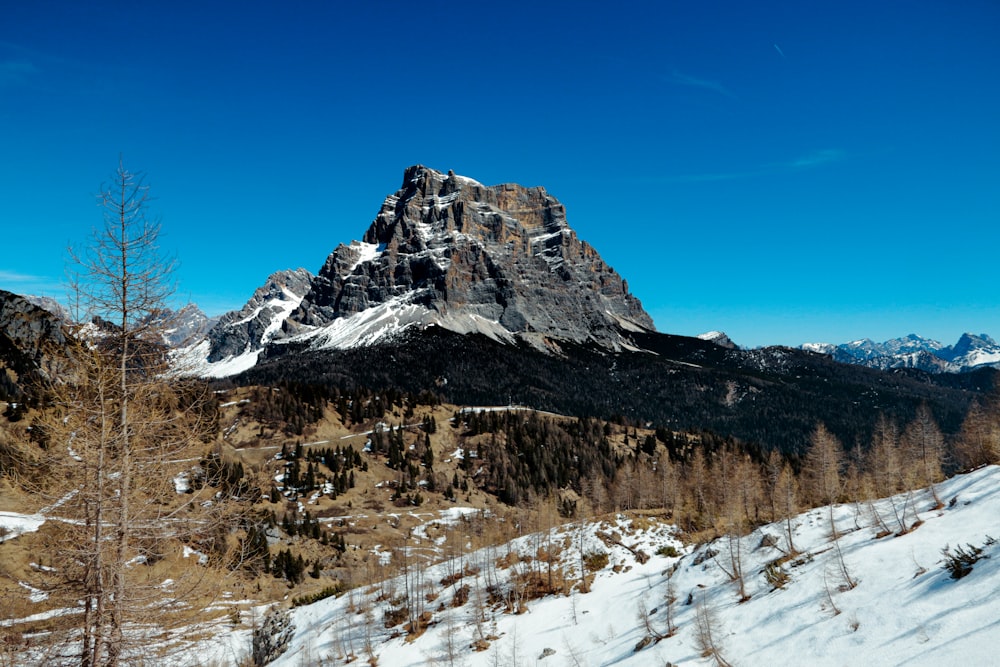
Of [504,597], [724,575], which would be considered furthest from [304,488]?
[724,575]

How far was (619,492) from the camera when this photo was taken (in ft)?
384

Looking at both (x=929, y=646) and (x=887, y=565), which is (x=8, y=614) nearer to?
(x=929, y=646)

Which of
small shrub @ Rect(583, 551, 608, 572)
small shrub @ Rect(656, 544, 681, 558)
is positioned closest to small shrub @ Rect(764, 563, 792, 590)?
small shrub @ Rect(583, 551, 608, 572)

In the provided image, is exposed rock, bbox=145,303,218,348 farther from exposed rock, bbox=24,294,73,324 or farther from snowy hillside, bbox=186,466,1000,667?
snowy hillside, bbox=186,466,1000,667

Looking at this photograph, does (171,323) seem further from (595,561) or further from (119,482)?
(595,561)

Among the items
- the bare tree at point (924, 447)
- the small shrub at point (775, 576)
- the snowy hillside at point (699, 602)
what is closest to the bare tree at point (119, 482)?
the snowy hillside at point (699, 602)

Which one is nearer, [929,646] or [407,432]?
[929,646]

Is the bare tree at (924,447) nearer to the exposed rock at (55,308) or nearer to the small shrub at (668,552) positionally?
the small shrub at (668,552)

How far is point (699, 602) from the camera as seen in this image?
33875mm

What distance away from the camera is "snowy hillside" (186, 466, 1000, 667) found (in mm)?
19141

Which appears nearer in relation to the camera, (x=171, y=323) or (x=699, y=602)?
(x=171, y=323)

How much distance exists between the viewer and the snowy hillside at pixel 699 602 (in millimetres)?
19141

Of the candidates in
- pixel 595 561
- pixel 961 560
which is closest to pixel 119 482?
pixel 961 560

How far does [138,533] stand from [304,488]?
122 m
